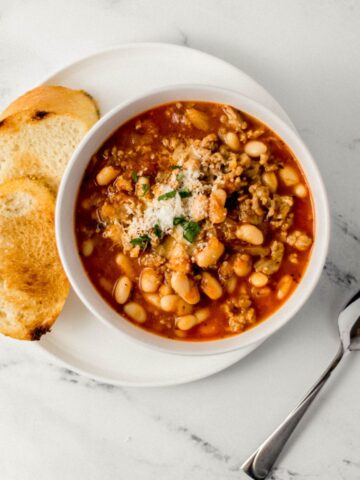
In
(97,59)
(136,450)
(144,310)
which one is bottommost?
(136,450)

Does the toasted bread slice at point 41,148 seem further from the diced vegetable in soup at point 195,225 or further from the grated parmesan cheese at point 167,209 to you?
the grated parmesan cheese at point 167,209

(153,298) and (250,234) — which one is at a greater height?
(250,234)

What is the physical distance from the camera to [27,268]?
3047 millimetres

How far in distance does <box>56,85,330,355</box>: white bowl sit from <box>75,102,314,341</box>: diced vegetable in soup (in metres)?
Result: 0.04

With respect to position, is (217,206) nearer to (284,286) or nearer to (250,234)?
(250,234)

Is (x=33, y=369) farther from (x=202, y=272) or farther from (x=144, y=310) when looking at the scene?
(x=202, y=272)

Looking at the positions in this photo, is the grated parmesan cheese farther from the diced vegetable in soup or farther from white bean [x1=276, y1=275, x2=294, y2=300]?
white bean [x1=276, y1=275, x2=294, y2=300]

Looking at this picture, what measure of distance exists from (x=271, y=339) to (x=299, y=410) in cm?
40

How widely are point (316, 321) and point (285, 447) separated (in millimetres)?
713

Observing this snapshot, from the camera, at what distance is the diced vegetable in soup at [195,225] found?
2.64m

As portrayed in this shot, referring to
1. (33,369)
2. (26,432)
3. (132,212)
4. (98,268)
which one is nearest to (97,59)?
(132,212)

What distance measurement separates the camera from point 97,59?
2.94 m

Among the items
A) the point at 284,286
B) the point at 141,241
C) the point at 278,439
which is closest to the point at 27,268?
the point at 141,241

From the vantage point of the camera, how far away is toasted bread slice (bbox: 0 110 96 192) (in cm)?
301
